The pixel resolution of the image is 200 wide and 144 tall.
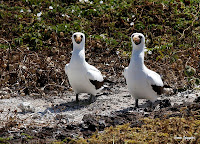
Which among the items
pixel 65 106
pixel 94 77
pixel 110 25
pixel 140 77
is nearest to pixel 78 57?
pixel 94 77

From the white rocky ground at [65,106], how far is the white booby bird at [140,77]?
266 millimetres

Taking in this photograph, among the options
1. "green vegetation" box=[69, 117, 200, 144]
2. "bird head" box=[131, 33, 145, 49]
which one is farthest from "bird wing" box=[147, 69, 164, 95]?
"green vegetation" box=[69, 117, 200, 144]

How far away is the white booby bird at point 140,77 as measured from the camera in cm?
672

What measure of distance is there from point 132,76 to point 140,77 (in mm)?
112

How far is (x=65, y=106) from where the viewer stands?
7.12 m

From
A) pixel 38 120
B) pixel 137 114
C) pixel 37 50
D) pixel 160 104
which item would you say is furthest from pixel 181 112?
pixel 37 50

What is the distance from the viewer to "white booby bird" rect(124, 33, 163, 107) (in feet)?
22.0

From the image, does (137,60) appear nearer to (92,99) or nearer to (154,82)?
(154,82)

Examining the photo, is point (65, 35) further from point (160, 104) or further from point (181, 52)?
point (160, 104)

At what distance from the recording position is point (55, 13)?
34.5ft

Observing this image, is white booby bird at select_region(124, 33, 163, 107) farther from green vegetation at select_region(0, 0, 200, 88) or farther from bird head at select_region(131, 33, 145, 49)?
green vegetation at select_region(0, 0, 200, 88)

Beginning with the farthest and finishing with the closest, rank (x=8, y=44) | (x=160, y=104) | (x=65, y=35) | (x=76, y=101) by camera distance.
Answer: (x=65, y=35), (x=8, y=44), (x=76, y=101), (x=160, y=104)

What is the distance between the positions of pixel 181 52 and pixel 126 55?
1071 millimetres

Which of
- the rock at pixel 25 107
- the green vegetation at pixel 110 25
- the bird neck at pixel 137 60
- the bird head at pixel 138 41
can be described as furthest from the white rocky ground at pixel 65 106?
the green vegetation at pixel 110 25
